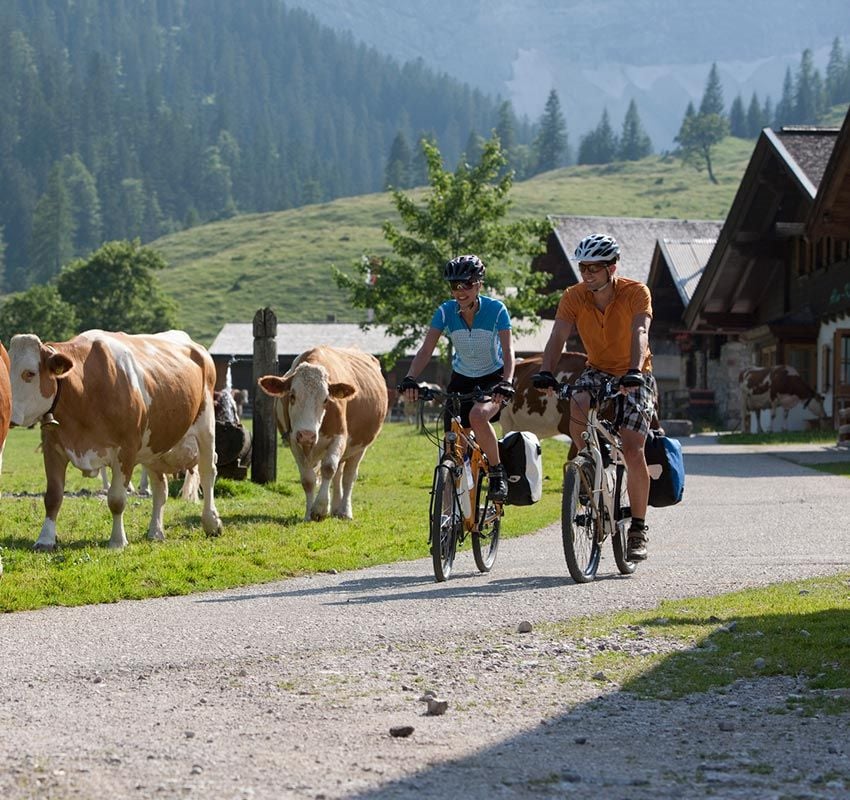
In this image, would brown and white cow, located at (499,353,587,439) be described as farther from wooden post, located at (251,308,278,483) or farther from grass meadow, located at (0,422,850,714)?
wooden post, located at (251,308,278,483)

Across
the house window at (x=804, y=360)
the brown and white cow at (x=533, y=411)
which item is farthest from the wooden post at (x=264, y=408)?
the house window at (x=804, y=360)

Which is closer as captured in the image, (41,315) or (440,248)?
(440,248)

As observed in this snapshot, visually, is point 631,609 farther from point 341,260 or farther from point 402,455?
point 341,260

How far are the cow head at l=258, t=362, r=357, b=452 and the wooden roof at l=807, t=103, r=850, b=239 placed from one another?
11.5 metres

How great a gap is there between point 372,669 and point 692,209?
7278 inches

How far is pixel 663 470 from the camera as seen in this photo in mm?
10852

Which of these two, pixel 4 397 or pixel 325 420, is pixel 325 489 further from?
pixel 4 397

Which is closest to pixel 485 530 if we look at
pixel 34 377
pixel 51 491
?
pixel 51 491

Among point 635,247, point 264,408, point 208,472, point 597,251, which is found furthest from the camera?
point 635,247

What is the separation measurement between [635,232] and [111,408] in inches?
2368

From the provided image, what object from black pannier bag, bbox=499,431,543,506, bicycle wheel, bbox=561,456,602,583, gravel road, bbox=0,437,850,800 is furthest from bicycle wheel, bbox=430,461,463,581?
bicycle wheel, bbox=561,456,602,583

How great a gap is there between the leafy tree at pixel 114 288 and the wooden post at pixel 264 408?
9894 cm

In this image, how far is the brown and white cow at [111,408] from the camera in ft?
41.4

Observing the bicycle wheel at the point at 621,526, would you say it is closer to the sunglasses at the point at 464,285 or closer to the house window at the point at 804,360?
the sunglasses at the point at 464,285
